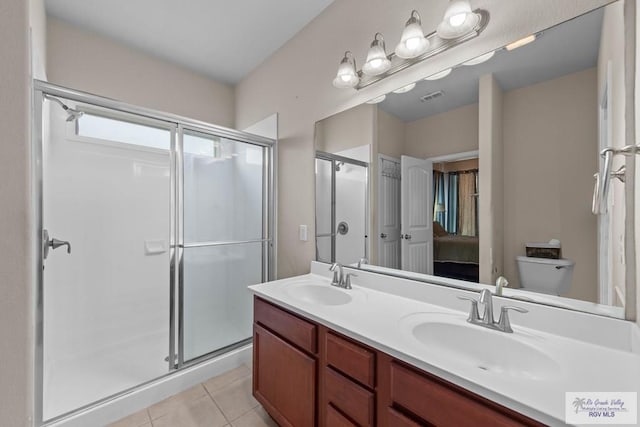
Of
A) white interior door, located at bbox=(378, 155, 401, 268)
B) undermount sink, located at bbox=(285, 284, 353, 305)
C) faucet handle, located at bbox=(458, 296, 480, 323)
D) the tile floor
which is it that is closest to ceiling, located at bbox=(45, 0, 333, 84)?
white interior door, located at bbox=(378, 155, 401, 268)

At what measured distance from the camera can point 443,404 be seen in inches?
30.1

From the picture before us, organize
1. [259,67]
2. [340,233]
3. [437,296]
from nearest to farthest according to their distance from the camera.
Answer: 1. [437,296]
2. [340,233]
3. [259,67]

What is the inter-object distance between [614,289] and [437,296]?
597mm

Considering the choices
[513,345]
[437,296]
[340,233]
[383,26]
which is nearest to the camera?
[513,345]

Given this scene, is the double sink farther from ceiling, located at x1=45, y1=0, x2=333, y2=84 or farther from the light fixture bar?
ceiling, located at x1=45, y1=0, x2=333, y2=84

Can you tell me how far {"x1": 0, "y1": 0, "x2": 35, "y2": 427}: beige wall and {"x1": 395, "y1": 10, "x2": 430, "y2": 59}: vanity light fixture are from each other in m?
1.34

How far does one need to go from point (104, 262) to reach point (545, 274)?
278cm

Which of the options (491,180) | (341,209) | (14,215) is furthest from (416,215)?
(14,215)

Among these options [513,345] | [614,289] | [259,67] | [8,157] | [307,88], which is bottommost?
[513,345]

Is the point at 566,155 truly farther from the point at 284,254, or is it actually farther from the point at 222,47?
the point at 222,47

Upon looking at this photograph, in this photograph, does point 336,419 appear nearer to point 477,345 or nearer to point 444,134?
point 477,345

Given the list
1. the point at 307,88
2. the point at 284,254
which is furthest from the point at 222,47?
the point at 284,254

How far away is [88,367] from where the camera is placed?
76.6 inches

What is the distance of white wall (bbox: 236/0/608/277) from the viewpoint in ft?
3.64
